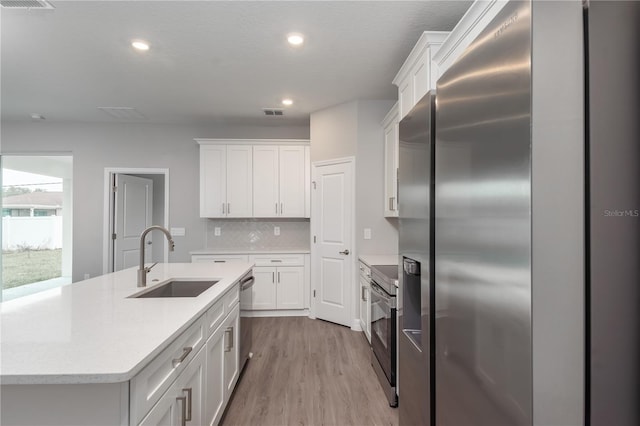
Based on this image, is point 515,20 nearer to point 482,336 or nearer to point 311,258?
point 482,336

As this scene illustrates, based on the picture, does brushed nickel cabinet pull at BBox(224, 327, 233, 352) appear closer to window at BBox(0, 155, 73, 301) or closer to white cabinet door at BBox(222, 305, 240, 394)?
white cabinet door at BBox(222, 305, 240, 394)

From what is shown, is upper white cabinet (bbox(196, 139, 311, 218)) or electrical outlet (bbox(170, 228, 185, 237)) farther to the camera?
electrical outlet (bbox(170, 228, 185, 237))

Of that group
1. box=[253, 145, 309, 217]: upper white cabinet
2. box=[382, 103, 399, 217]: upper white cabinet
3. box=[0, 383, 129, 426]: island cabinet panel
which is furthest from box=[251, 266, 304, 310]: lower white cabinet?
box=[0, 383, 129, 426]: island cabinet panel

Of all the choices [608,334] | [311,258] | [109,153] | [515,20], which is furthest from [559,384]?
[109,153]

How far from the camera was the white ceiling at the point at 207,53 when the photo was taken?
2.20 metres

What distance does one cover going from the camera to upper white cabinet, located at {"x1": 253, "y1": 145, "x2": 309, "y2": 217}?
4602 mm

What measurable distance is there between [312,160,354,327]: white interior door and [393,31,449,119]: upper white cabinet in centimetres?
156

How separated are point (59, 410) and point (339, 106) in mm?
3843

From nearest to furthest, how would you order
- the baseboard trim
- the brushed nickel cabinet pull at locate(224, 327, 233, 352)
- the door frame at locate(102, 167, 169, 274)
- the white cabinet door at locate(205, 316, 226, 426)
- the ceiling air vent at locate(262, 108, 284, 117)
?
the white cabinet door at locate(205, 316, 226, 426)
the brushed nickel cabinet pull at locate(224, 327, 233, 352)
the ceiling air vent at locate(262, 108, 284, 117)
the baseboard trim
the door frame at locate(102, 167, 169, 274)

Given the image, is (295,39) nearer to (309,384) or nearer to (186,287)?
(186,287)

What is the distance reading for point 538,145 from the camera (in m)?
0.62

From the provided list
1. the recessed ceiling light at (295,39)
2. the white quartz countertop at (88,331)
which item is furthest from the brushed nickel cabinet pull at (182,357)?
the recessed ceiling light at (295,39)

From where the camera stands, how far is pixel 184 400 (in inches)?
49.7

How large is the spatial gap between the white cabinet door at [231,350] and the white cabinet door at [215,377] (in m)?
0.07
